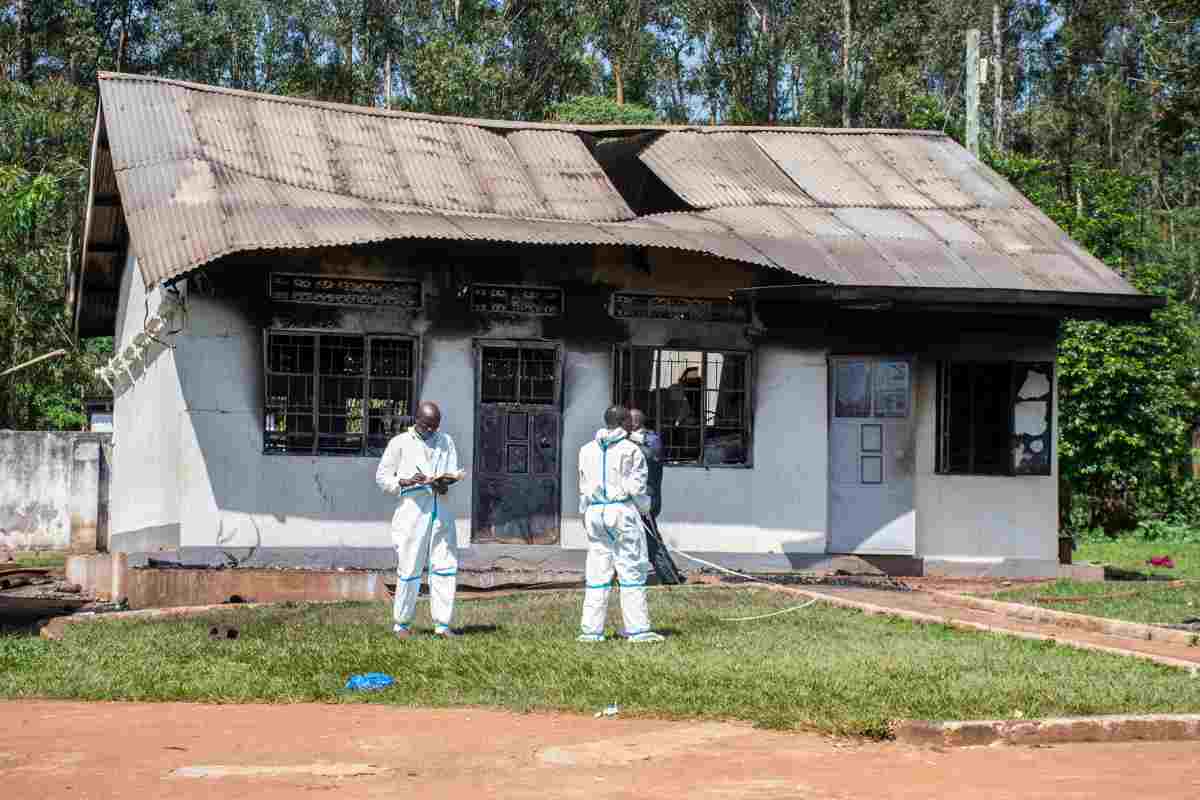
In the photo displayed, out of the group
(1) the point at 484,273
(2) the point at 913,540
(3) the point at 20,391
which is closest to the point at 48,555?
(3) the point at 20,391

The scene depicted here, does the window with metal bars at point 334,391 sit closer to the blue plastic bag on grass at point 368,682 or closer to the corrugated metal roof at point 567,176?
the corrugated metal roof at point 567,176

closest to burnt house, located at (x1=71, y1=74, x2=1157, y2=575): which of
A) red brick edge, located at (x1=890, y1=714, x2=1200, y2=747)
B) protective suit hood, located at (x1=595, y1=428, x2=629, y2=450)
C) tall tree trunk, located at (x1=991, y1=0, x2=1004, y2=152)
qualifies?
protective suit hood, located at (x1=595, y1=428, x2=629, y2=450)

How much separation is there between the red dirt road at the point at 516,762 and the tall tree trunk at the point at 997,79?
1525 inches

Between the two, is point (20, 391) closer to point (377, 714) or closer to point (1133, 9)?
point (377, 714)

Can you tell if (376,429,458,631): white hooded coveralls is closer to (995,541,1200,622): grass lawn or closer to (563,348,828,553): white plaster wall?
(563,348,828,553): white plaster wall

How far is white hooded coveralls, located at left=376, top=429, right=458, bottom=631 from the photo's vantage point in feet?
38.6

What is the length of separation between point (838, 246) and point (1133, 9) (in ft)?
114

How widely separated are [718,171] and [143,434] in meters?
7.33

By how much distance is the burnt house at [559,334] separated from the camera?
53.4 feet

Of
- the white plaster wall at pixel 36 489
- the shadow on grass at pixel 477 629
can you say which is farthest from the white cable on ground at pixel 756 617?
the white plaster wall at pixel 36 489

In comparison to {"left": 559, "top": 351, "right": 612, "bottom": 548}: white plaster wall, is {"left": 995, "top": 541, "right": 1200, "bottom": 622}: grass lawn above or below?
below

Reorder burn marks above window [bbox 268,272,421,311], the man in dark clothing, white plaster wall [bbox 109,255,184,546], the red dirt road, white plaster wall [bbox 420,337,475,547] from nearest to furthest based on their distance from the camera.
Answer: the red dirt road, the man in dark clothing, burn marks above window [bbox 268,272,421,311], white plaster wall [bbox 109,255,184,546], white plaster wall [bbox 420,337,475,547]

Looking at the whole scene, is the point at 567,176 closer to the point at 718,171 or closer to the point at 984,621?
the point at 718,171

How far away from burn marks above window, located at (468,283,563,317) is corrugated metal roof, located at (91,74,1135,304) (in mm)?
749
